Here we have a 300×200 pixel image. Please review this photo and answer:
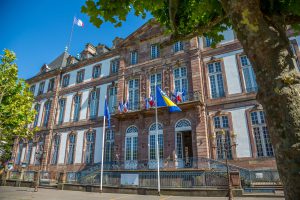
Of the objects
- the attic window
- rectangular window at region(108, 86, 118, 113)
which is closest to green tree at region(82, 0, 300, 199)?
rectangular window at region(108, 86, 118, 113)

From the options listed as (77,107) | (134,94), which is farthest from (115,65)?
(77,107)

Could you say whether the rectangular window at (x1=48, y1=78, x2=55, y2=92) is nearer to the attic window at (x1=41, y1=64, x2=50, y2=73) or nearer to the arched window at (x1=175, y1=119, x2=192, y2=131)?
the attic window at (x1=41, y1=64, x2=50, y2=73)

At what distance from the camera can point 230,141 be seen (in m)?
15.9

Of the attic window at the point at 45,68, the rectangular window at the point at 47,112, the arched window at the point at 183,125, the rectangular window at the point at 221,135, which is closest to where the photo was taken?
the rectangular window at the point at 221,135

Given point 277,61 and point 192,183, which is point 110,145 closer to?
point 192,183

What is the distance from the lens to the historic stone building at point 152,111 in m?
16.0

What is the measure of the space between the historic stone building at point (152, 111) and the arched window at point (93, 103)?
0.12m

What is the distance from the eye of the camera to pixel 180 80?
768 inches

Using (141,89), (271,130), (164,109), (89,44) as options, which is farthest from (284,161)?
(89,44)

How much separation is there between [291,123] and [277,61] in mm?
745

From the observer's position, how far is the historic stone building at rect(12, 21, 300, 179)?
16.0 meters

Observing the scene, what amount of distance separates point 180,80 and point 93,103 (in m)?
11.0

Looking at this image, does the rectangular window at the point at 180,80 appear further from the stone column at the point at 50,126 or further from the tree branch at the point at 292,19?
the stone column at the point at 50,126

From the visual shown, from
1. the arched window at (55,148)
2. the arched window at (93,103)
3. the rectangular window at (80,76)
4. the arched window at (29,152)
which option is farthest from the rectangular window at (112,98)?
the arched window at (29,152)
